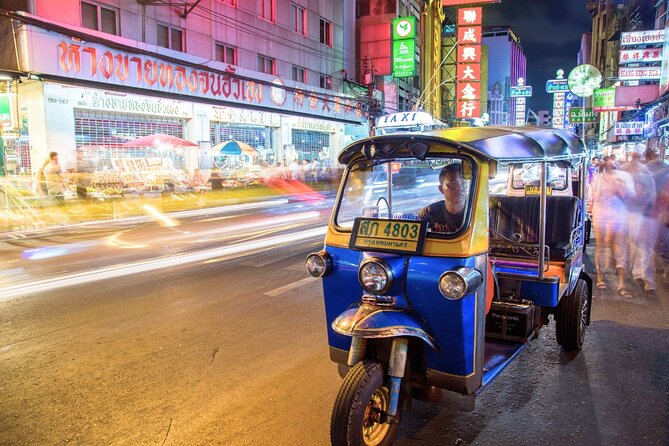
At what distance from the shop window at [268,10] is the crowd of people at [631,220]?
Answer: 24.2 meters

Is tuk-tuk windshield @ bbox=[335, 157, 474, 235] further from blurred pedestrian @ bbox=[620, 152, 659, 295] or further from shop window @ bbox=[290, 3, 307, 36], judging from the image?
shop window @ bbox=[290, 3, 307, 36]

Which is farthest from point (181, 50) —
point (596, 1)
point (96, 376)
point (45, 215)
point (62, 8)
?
point (596, 1)

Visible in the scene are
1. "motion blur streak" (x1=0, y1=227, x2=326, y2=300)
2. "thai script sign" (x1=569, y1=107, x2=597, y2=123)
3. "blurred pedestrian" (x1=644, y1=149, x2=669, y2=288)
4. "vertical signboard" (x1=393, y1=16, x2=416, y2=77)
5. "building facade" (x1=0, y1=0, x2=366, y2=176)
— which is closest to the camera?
"blurred pedestrian" (x1=644, y1=149, x2=669, y2=288)

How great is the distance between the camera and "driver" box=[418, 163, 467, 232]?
3600 mm

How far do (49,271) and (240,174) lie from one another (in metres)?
16.1

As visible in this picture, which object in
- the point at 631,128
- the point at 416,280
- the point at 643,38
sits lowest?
the point at 416,280

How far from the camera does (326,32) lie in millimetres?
35156

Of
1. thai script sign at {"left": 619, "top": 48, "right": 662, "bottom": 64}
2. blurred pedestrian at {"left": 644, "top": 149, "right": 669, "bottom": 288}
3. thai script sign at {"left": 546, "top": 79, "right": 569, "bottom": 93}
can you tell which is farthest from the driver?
thai script sign at {"left": 546, "top": 79, "right": 569, "bottom": 93}

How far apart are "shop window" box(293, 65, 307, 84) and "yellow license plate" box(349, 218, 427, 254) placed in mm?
29060

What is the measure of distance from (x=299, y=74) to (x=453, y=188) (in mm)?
29618

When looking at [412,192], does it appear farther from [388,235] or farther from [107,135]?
[107,135]

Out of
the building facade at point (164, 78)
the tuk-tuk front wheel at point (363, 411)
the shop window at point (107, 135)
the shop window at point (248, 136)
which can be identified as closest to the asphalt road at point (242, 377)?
the tuk-tuk front wheel at point (363, 411)

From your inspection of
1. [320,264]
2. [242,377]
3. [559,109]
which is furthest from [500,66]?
[320,264]

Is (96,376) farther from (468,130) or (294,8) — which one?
(294,8)
